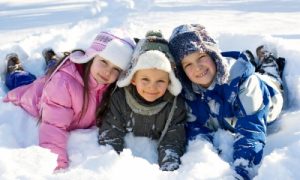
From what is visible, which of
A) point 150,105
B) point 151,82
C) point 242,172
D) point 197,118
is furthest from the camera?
point 197,118

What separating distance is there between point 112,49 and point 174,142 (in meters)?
0.59

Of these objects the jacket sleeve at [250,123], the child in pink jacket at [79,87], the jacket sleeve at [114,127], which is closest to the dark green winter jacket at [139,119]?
the jacket sleeve at [114,127]

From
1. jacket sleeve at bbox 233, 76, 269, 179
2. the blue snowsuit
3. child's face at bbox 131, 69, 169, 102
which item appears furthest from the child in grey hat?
jacket sleeve at bbox 233, 76, 269, 179

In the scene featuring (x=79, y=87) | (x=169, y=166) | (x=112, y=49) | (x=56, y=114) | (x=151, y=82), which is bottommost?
(x=169, y=166)

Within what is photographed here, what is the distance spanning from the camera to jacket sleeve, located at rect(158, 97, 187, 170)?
90.9 inches

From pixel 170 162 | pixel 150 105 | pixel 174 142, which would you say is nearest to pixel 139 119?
pixel 150 105

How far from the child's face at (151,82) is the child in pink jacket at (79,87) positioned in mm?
165

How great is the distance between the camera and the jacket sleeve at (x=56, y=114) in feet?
7.89

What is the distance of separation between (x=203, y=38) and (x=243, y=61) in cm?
25

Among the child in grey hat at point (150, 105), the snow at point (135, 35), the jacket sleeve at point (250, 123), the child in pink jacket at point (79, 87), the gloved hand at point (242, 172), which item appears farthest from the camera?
the child in pink jacket at point (79, 87)

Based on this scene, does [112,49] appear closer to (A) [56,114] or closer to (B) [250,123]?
(A) [56,114]

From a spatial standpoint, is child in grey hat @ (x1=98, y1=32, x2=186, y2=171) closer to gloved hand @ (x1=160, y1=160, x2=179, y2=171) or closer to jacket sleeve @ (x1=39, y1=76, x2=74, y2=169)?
gloved hand @ (x1=160, y1=160, x2=179, y2=171)

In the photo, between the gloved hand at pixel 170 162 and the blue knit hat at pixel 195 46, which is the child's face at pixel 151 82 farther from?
the gloved hand at pixel 170 162

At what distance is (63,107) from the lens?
2.52 metres
